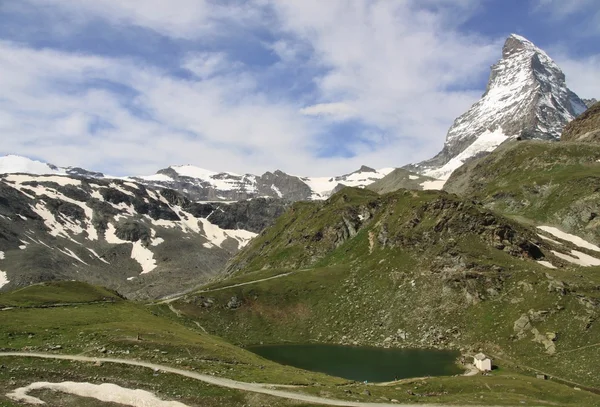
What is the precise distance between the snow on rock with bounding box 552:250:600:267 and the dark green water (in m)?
59.6

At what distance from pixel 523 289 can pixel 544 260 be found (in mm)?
25908

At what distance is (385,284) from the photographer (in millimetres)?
141250

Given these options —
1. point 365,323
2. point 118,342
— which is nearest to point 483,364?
point 365,323

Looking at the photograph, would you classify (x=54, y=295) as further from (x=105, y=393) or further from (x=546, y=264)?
(x=546, y=264)

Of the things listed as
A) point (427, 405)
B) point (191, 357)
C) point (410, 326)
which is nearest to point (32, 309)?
point (191, 357)

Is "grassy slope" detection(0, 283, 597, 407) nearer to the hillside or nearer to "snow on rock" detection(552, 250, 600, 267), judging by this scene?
the hillside

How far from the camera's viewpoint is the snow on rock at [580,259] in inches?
5564

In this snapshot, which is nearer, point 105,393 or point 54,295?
point 105,393

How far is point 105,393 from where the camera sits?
45281 mm

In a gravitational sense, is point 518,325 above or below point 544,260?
below

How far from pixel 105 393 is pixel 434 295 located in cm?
9864

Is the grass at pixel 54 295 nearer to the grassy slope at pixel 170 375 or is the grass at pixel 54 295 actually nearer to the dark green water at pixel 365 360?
the grassy slope at pixel 170 375

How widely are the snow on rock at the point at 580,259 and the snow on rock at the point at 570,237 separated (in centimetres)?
1264

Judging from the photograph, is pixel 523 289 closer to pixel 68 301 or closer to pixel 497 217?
pixel 497 217
